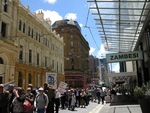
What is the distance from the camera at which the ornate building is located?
95.8ft

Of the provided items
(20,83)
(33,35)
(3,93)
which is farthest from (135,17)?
(33,35)

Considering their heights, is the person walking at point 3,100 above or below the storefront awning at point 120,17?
below

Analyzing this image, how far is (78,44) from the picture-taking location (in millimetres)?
84375

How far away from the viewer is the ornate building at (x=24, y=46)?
2920 cm

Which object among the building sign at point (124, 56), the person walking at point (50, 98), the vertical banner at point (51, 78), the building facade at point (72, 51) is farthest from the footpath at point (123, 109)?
the building facade at point (72, 51)

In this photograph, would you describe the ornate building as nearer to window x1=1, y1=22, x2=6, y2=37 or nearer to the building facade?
window x1=1, y1=22, x2=6, y2=37

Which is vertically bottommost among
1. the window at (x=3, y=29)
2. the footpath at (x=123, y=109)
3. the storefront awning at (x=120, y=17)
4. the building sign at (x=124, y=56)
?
the footpath at (x=123, y=109)

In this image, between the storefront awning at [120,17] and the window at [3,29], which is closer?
the storefront awning at [120,17]

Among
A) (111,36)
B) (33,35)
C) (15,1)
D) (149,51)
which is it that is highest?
(15,1)

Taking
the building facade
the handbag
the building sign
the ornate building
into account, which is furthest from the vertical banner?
the building facade

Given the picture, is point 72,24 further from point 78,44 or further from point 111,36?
point 111,36

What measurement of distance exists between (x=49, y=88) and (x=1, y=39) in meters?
18.1

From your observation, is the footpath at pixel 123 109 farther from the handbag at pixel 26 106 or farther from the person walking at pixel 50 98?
the handbag at pixel 26 106

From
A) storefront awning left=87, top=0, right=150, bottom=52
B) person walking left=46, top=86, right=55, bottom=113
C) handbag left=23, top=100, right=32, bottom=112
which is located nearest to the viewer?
handbag left=23, top=100, right=32, bottom=112
